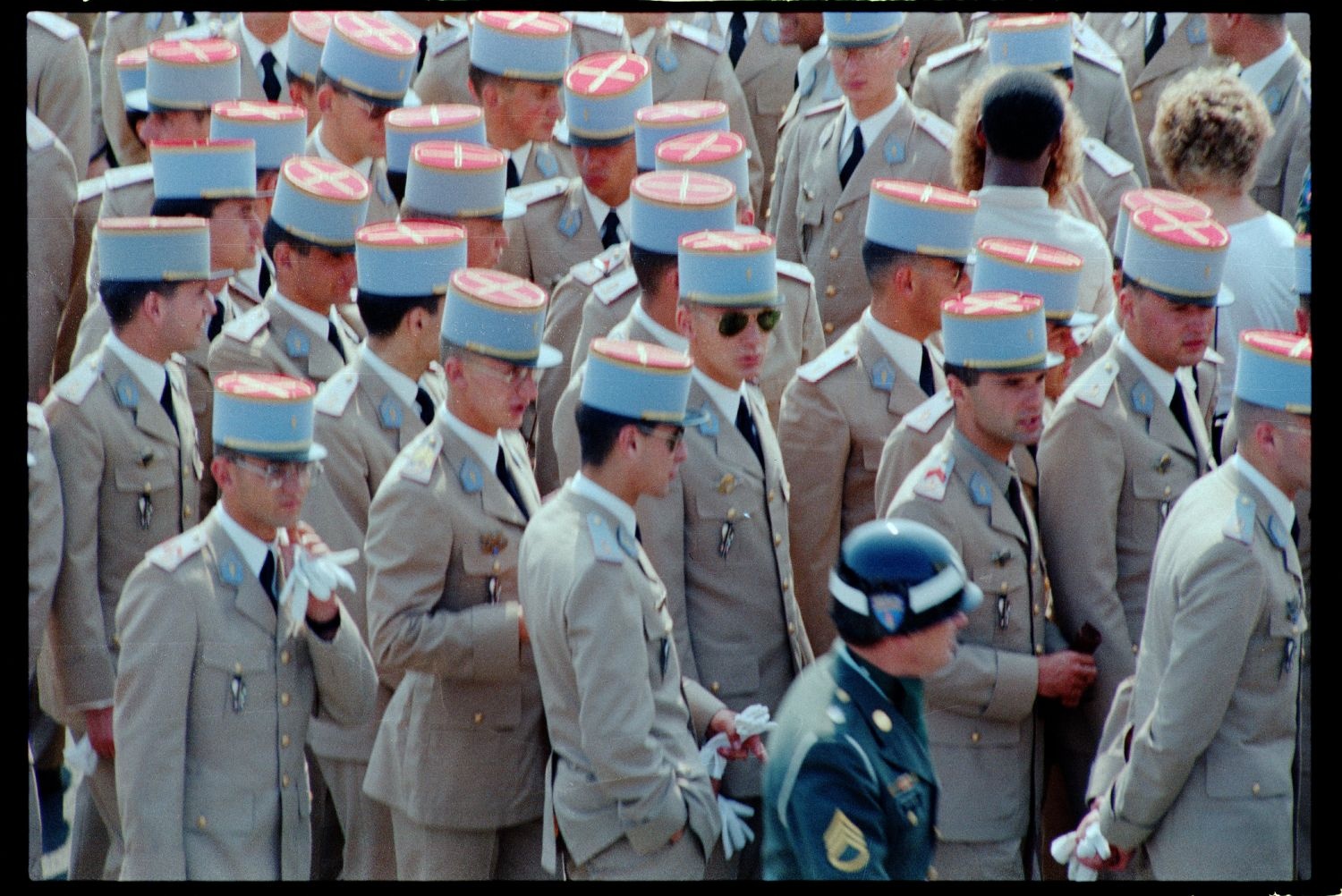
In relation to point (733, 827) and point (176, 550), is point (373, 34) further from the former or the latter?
point (733, 827)

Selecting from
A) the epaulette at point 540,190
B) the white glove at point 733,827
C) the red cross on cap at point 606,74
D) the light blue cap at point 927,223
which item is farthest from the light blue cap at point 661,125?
the white glove at point 733,827

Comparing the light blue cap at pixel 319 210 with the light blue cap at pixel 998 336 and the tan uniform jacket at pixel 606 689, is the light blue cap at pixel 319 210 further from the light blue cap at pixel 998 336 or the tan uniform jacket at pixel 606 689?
the light blue cap at pixel 998 336

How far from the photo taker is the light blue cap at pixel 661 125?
6.83m

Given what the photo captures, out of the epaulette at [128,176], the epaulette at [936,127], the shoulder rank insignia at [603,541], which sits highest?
the shoulder rank insignia at [603,541]

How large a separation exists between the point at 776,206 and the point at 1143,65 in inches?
65.5

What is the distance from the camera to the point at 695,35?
8.55 metres

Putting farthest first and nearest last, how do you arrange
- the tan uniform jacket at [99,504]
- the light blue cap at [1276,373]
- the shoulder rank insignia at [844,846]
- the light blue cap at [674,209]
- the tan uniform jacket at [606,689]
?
the light blue cap at [674,209] < the tan uniform jacket at [99,504] < the light blue cap at [1276,373] < the tan uniform jacket at [606,689] < the shoulder rank insignia at [844,846]

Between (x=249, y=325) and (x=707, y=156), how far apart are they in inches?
59.6

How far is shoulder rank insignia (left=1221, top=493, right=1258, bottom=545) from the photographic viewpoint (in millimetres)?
4742

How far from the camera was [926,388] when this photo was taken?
5.91 meters

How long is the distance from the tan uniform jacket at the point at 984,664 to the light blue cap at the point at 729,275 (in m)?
0.65

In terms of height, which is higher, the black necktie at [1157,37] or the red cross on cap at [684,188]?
the red cross on cap at [684,188]

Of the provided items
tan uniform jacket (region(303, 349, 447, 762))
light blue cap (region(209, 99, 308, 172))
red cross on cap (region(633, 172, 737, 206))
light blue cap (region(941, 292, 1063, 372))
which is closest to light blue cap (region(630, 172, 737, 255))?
red cross on cap (region(633, 172, 737, 206))

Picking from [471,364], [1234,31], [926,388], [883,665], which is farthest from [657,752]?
[1234,31]
